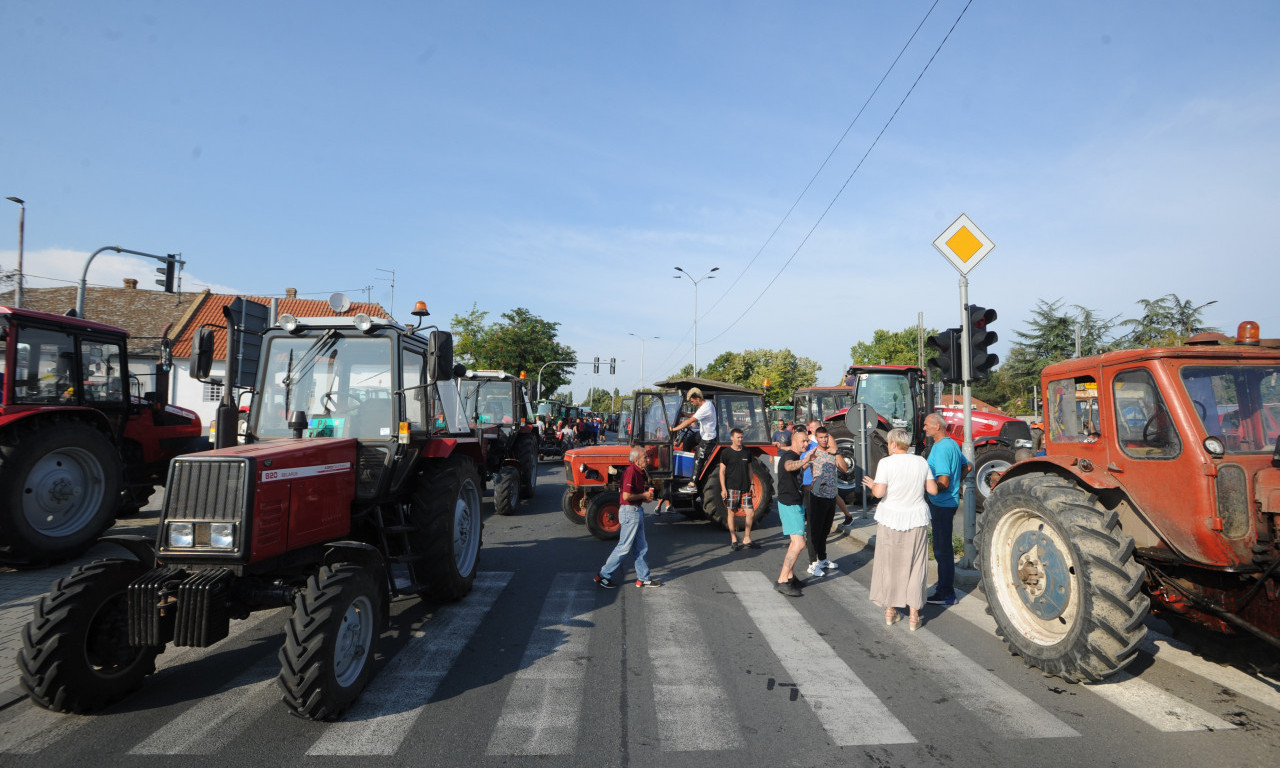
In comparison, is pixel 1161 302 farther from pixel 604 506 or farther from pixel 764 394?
pixel 604 506

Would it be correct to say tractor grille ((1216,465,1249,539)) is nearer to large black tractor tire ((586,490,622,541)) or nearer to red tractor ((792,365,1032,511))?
large black tractor tire ((586,490,622,541))

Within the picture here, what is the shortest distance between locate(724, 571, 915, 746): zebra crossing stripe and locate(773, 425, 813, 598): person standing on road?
273mm

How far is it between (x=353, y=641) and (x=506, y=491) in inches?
331

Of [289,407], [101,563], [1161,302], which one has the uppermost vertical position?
[1161,302]

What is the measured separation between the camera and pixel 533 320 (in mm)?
49312

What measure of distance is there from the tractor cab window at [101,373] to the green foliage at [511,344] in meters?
35.6

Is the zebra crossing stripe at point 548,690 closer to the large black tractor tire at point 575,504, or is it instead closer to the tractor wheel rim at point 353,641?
the tractor wheel rim at point 353,641

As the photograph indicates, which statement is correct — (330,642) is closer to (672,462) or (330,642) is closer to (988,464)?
(672,462)

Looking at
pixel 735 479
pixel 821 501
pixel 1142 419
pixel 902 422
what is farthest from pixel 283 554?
pixel 902 422

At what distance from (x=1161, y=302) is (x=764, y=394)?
78.5ft

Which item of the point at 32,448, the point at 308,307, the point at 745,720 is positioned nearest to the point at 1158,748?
the point at 745,720

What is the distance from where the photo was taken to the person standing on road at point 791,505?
23.5ft

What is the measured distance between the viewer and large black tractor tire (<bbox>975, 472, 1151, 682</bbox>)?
4172 mm

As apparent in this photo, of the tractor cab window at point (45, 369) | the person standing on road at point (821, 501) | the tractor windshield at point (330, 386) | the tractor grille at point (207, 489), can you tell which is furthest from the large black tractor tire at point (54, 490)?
the person standing on road at point (821, 501)
